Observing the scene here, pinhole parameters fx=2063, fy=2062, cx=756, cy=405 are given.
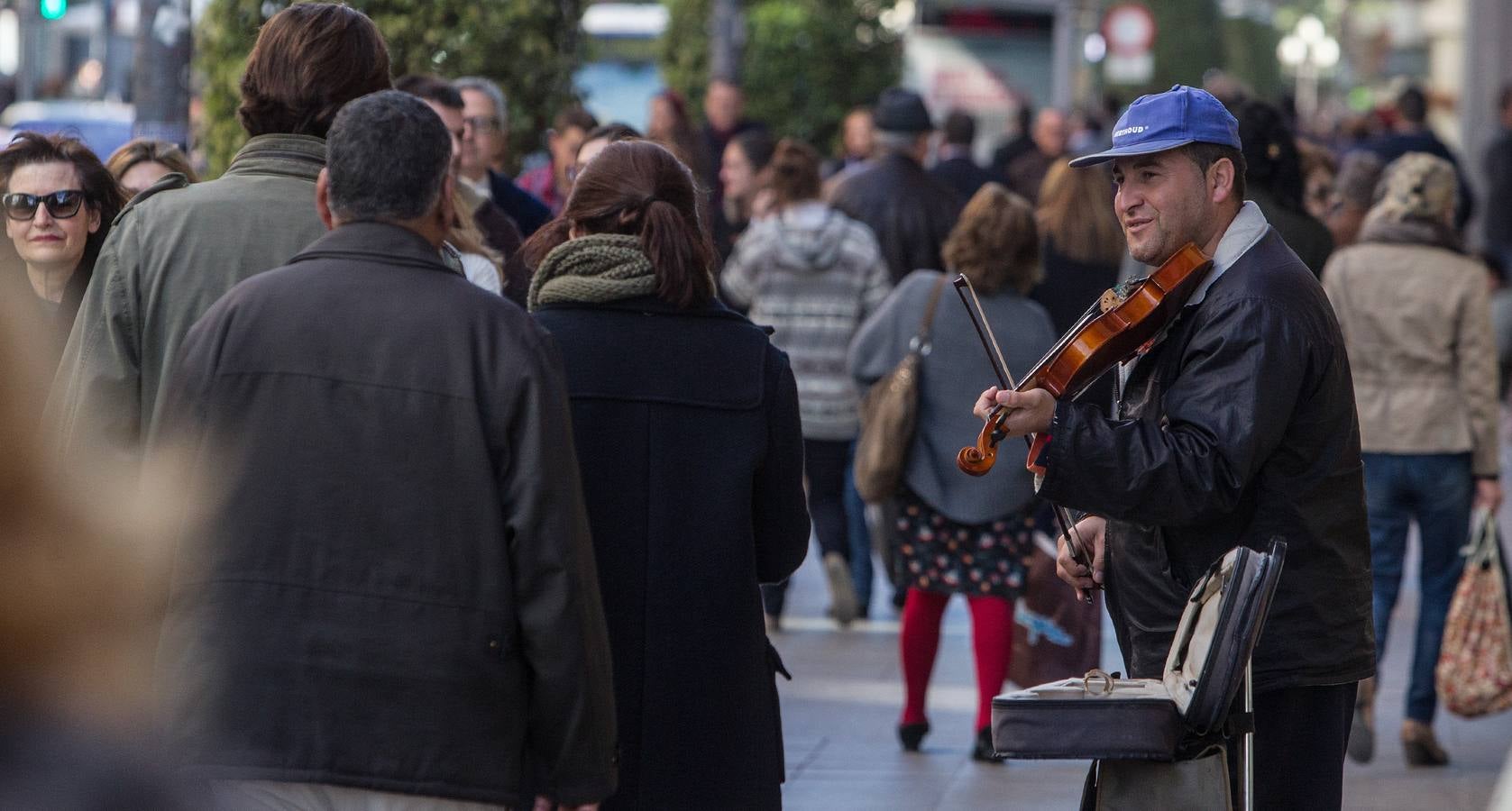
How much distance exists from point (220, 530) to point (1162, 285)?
172 centimetres

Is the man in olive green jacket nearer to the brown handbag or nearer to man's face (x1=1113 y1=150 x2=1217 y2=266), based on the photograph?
man's face (x1=1113 y1=150 x2=1217 y2=266)

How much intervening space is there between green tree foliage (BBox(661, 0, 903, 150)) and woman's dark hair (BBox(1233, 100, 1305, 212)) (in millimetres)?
11536

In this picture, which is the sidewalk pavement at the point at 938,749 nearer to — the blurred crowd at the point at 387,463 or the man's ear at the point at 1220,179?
the blurred crowd at the point at 387,463

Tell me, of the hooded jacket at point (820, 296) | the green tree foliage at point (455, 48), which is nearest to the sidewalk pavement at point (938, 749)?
the hooded jacket at point (820, 296)

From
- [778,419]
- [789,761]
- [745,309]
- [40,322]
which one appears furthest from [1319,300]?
[745,309]

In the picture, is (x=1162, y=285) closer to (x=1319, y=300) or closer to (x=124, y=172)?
(x=1319, y=300)

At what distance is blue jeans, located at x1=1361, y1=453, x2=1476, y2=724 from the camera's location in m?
6.94

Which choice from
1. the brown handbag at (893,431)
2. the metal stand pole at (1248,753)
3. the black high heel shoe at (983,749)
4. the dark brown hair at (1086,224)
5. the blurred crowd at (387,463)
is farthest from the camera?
the dark brown hair at (1086,224)

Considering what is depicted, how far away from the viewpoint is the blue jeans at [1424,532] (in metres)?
6.94

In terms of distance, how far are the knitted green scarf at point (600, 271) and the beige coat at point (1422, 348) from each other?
3.71 meters

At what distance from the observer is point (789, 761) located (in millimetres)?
6785

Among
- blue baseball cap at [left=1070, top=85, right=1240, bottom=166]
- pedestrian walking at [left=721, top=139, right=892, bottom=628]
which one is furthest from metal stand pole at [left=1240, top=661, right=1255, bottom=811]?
pedestrian walking at [left=721, top=139, right=892, bottom=628]

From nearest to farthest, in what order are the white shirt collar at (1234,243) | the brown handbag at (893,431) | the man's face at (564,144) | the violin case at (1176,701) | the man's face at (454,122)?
1. the violin case at (1176,701)
2. the white shirt collar at (1234,243)
3. the man's face at (454,122)
4. the brown handbag at (893,431)
5. the man's face at (564,144)

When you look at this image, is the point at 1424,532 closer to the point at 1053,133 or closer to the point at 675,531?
the point at 675,531
